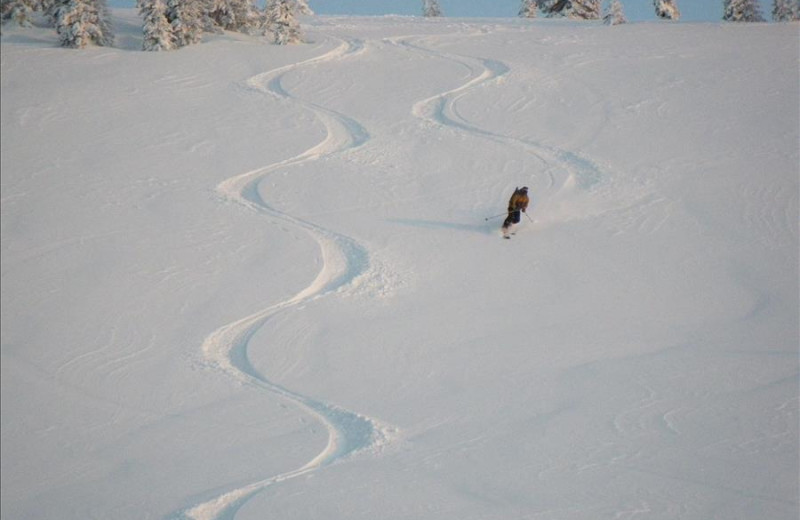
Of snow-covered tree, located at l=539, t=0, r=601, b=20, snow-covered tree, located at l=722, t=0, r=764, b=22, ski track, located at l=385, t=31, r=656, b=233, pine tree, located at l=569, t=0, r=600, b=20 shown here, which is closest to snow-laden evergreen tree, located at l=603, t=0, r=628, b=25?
snow-covered tree, located at l=539, t=0, r=601, b=20

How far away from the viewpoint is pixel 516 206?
11.9m

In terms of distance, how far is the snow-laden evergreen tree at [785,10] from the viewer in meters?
28.3

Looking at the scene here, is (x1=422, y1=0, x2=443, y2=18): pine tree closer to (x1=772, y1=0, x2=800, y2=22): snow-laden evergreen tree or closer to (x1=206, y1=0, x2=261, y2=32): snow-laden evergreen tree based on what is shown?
(x1=206, y1=0, x2=261, y2=32): snow-laden evergreen tree

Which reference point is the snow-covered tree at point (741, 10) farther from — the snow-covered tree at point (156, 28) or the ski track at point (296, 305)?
the snow-covered tree at point (156, 28)

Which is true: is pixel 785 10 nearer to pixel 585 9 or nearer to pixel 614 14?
pixel 585 9

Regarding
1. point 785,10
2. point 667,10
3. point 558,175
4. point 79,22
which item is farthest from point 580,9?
point 79,22

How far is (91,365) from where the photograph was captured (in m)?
9.05

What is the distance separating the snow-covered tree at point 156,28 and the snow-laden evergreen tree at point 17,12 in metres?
5.63

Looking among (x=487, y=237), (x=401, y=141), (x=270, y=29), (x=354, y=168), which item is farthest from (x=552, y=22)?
(x=487, y=237)

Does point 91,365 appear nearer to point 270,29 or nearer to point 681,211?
point 681,211

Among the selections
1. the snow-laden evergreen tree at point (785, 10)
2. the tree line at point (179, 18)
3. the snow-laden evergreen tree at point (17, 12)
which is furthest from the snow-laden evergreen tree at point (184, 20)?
the snow-laden evergreen tree at point (785, 10)

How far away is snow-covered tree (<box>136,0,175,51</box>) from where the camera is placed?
24062mm

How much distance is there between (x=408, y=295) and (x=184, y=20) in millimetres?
19008

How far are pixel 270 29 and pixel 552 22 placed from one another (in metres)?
12.2
